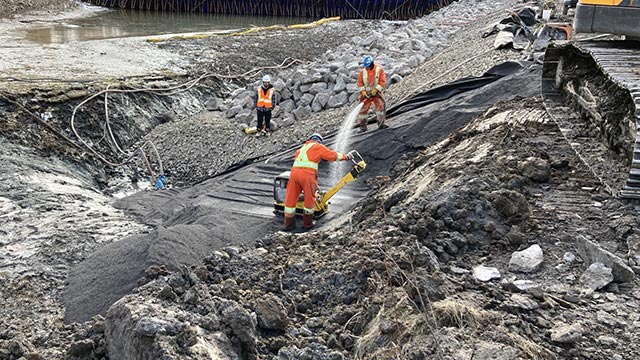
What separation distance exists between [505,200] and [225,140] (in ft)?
28.5

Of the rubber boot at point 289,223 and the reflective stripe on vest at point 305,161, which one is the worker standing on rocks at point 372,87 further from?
the rubber boot at point 289,223

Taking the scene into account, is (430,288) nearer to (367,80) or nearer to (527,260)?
(527,260)

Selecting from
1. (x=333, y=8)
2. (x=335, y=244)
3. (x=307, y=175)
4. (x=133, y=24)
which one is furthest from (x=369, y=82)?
(x=333, y=8)

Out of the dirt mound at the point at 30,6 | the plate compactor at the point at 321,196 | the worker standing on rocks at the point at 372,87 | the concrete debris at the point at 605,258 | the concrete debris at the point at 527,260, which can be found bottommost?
the plate compactor at the point at 321,196

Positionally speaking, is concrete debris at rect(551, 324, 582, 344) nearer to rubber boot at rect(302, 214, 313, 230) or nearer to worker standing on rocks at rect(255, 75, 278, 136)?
rubber boot at rect(302, 214, 313, 230)

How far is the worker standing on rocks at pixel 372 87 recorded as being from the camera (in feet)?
32.6

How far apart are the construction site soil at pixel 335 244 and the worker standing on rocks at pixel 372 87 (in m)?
0.30

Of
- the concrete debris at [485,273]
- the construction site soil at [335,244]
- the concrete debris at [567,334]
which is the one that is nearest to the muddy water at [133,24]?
the construction site soil at [335,244]

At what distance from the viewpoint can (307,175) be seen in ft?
25.6

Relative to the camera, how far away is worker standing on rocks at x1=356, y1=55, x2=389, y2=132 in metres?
9.93

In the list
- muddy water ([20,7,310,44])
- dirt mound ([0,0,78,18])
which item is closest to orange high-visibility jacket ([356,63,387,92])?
muddy water ([20,7,310,44])

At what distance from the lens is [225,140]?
13.0 meters

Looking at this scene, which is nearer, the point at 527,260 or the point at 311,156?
the point at 527,260

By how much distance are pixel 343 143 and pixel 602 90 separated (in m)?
4.61
